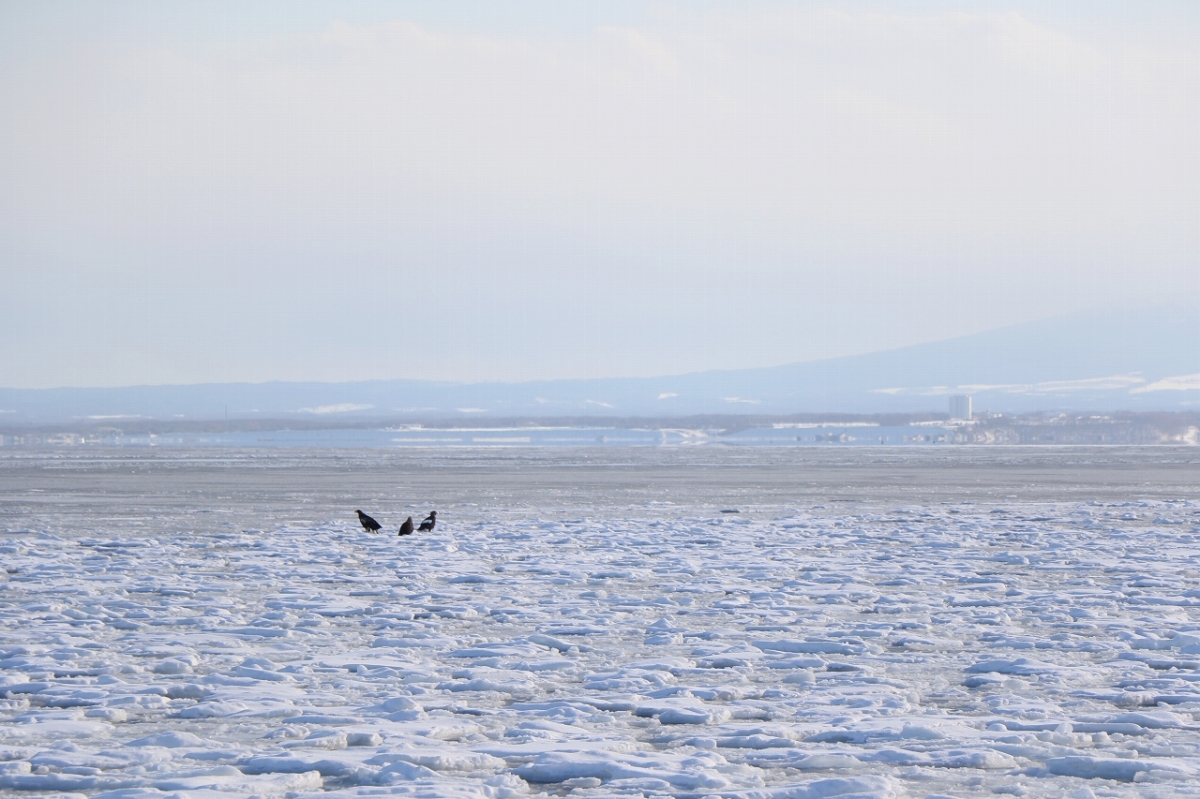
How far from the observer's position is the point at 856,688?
6070mm

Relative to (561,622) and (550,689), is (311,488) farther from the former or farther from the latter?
(550,689)

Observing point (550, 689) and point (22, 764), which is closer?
point (22, 764)

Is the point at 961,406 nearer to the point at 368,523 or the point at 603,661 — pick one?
the point at 368,523

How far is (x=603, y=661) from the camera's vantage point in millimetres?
6789

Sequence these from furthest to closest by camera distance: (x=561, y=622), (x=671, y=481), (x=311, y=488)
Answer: (x=671, y=481)
(x=311, y=488)
(x=561, y=622)

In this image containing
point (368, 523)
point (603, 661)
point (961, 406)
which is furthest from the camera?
point (961, 406)

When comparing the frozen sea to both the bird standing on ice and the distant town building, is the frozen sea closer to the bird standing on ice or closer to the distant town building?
the bird standing on ice

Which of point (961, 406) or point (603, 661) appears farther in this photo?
point (961, 406)

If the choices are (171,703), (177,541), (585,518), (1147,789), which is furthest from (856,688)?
(585,518)

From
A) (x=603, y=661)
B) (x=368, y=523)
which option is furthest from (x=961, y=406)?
(x=603, y=661)

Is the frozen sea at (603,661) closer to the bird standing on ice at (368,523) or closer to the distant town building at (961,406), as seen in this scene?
the bird standing on ice at (368,523)

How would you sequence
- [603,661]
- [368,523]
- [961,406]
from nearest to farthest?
[603,661], [368,523], [961,406]

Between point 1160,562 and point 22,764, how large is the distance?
9.65 m

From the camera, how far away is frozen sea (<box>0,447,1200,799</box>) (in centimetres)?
462
